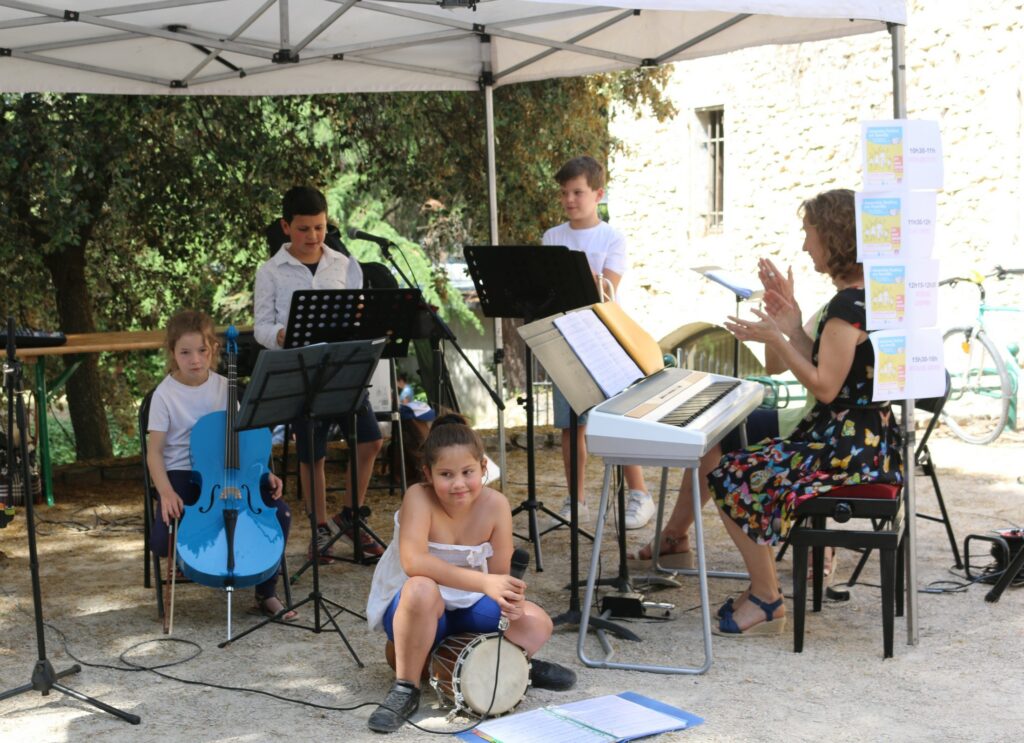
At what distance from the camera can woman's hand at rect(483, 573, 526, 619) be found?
3.52 metres

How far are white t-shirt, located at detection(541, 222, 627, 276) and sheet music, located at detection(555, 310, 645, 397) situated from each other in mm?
1542

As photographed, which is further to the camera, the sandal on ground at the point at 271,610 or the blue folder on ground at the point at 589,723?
the sandal on ground at the point at 271,610

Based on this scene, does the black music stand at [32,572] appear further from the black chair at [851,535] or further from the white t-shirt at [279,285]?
the black chair at [851,535]

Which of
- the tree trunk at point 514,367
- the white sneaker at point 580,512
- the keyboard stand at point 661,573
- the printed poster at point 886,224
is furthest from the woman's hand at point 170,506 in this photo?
the tree trunk at point 514,367

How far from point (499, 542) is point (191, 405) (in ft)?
4.77

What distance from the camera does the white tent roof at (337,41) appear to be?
5430 millimetres

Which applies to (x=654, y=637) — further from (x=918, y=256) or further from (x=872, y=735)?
(x=918, y=256)

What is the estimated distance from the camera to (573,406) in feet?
13.5

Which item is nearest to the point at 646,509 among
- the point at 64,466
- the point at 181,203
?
the point at 64,466

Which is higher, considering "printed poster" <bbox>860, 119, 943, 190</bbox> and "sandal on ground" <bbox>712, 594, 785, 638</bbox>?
"printed poster" <bbox>860, 119, 943, 190</bbox>

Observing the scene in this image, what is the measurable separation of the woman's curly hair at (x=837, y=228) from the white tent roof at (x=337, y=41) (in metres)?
1.11

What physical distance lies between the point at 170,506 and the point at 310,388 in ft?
2.22

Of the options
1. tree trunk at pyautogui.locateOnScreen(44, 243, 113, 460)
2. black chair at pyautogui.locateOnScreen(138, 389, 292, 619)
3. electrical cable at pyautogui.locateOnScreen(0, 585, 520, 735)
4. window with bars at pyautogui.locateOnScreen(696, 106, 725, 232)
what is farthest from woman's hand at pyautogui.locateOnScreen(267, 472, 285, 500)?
window with bars at pyautogui.locateOnScreen(696, 106, 725, 232)

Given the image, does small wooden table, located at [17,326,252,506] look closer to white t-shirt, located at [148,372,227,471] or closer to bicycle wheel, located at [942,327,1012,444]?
white t-shirt, located at [148,372,227,471]
